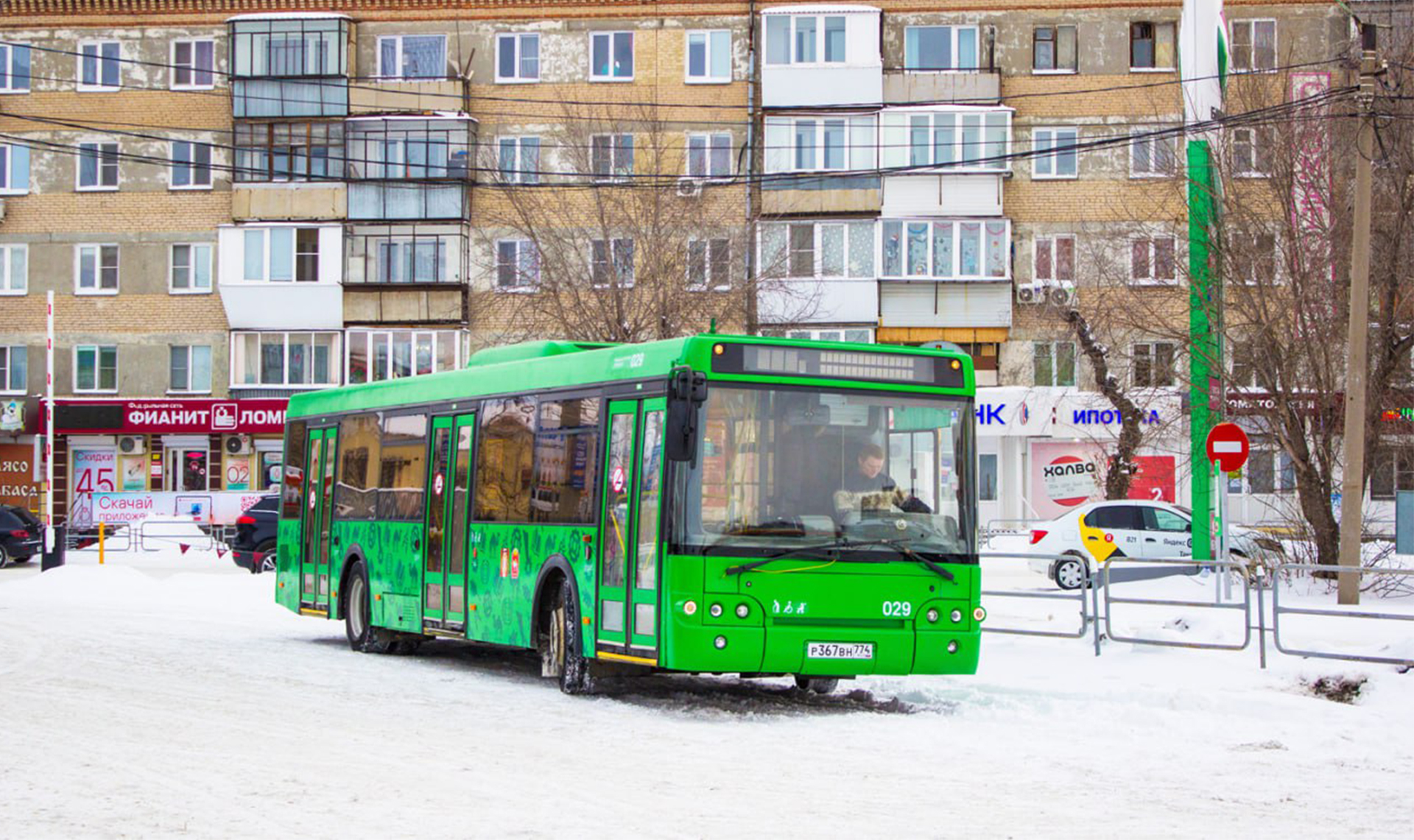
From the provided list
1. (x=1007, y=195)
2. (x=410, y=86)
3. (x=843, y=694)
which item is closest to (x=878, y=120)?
(x=1007, y=195)

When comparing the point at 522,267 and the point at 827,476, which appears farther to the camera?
the point at 522,267

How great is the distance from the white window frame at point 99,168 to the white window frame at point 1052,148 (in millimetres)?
25462

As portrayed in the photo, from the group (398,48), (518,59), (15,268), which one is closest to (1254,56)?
(518,59)

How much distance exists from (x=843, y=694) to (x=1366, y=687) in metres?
4.16

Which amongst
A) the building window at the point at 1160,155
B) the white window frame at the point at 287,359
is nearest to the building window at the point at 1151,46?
the building window at the point at 1160,155

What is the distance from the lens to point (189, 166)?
5284cm

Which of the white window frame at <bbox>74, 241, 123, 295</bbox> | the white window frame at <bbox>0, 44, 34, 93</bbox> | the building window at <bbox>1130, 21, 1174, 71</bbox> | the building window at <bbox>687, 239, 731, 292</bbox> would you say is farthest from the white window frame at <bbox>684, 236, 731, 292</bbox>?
the white window frame at <bbox>0, 44, 34, 93</bbox>

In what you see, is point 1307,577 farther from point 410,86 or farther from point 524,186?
point 410,86

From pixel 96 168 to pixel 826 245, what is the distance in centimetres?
2101

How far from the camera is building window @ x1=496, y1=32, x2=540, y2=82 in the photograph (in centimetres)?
5175

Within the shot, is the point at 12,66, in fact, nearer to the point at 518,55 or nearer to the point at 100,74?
the point at 100,74

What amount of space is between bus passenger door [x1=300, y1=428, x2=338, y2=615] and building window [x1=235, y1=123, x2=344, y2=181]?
101 feet

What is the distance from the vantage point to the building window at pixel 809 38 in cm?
4988

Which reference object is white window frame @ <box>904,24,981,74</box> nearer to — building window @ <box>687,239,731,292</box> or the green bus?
building window @ <box>687,239,731,292</box>
